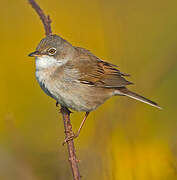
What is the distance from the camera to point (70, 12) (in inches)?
318

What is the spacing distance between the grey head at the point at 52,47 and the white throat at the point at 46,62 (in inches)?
1.8

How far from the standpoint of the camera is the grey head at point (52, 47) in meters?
4.17

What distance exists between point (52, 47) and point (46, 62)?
20 centimetres

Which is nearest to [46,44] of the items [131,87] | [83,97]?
[83,97]

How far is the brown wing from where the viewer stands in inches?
178

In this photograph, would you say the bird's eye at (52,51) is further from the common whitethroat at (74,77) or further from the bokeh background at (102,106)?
the bokeh background at (102,106)

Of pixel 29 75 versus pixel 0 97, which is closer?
pixel 0 97

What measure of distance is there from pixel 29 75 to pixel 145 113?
2.43 meters

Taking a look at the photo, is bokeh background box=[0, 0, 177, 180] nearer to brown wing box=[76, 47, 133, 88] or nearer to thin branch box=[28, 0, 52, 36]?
brown wing box=[76, 47, 133, 88]

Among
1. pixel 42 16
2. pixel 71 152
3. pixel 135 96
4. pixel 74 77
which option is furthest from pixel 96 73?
pixel 71 152

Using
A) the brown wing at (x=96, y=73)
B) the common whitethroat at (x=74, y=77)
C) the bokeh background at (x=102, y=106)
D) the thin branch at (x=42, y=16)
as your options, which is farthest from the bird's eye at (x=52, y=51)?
the bokeh background at (x=102, y=106)

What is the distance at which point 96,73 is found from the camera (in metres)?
4.64

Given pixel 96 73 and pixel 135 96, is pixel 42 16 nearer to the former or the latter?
pixel 96 73

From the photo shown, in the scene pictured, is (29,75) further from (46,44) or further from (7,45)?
(46,44)
